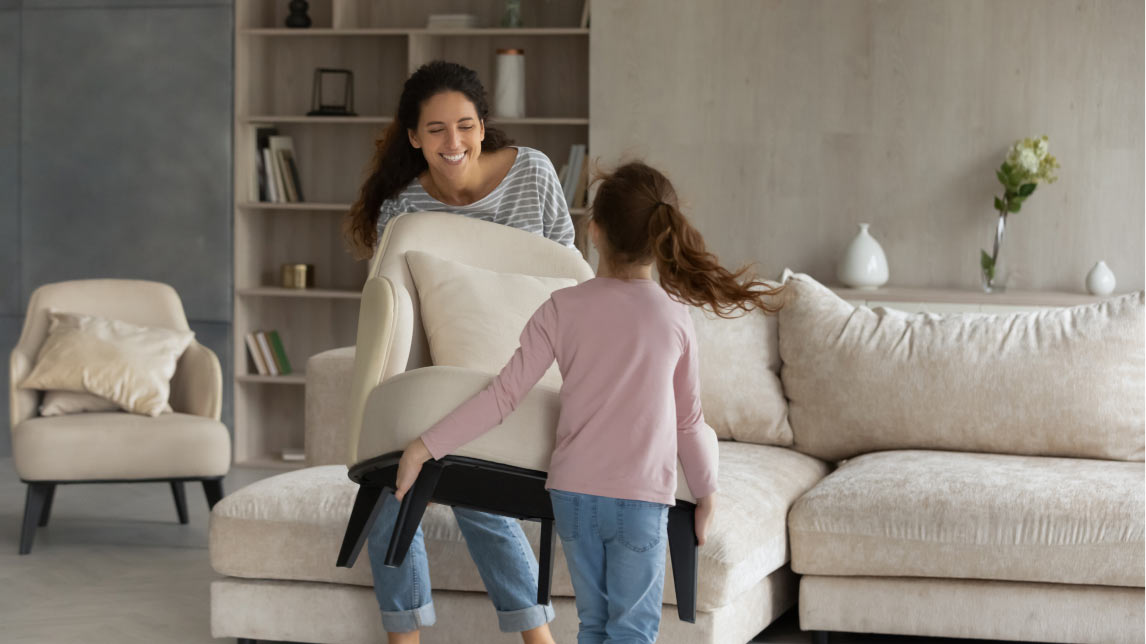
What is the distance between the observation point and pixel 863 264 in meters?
4.61

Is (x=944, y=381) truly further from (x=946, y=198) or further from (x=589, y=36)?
(x=589, y=36)

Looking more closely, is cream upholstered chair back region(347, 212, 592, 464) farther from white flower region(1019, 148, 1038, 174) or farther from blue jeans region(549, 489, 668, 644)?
white flower region(1019, 148, 1038, 174)

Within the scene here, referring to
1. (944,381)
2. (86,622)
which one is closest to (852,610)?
(944,381)

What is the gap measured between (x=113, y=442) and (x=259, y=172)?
73.4 inches

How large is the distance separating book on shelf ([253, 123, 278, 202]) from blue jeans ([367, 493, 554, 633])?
3201 mm

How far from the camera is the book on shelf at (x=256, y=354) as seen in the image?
17.7 ft

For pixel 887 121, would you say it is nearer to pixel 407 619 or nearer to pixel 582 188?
pixel 582 188

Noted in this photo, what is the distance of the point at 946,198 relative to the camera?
4.75 m

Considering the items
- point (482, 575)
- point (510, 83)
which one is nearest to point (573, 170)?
point (510, 83)

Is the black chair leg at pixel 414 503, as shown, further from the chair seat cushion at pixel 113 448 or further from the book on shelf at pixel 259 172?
the book on shelf at pixel 259 172

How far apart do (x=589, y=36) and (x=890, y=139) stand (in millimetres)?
1298

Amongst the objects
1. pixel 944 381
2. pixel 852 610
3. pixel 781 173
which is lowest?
pixel 852 610

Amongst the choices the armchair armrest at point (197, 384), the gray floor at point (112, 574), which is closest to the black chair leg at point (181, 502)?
the gray floor at point (112, 574)

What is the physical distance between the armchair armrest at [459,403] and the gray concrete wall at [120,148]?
11.9 ft
